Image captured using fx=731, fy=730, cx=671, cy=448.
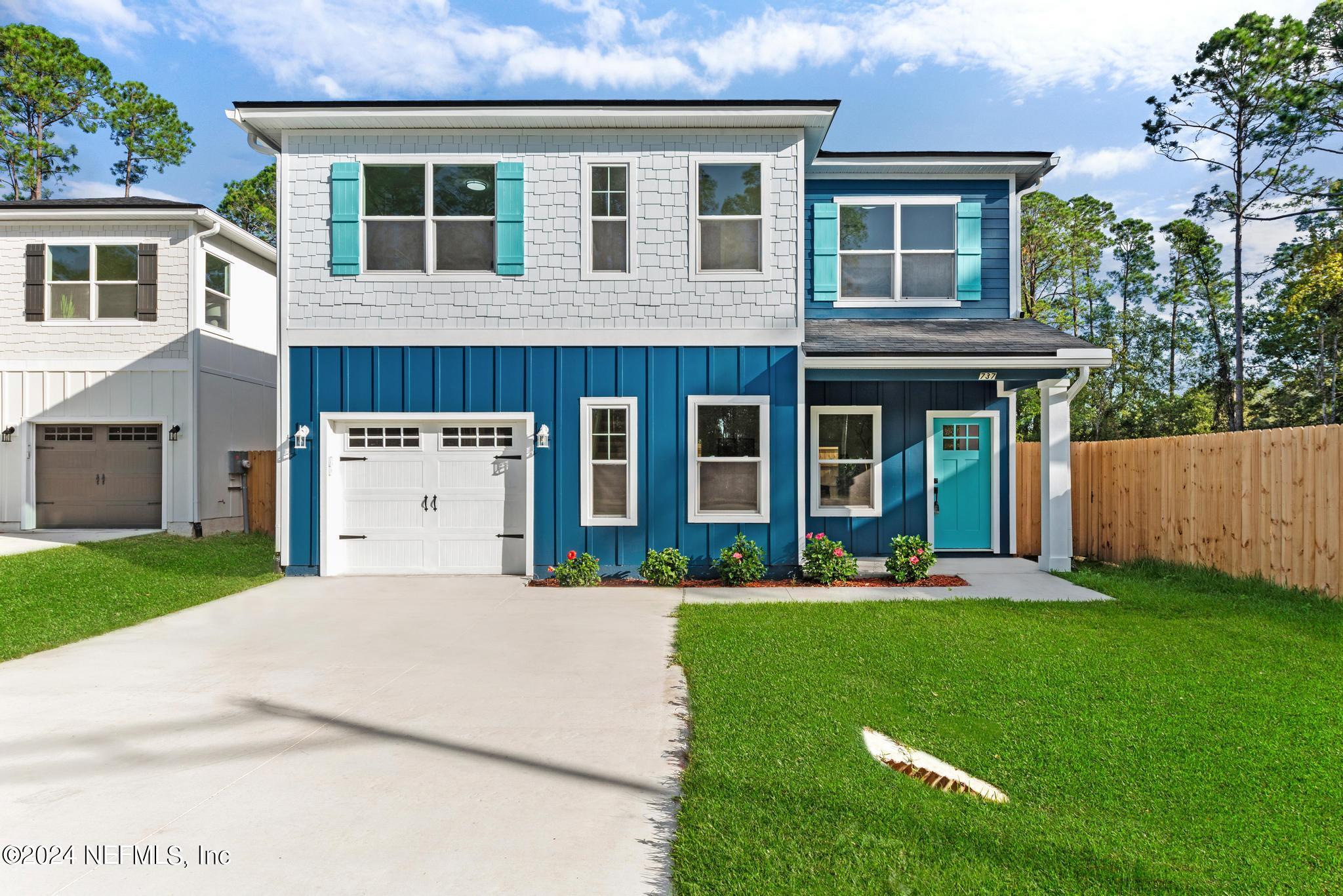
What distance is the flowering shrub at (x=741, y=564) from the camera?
30.0 feet

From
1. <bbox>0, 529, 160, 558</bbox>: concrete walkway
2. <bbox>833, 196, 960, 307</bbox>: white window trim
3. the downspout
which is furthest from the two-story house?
the downspout

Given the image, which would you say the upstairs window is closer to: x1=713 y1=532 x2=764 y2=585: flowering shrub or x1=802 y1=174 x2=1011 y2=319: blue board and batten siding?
x1=802 y1=174 x2=1011 y2=319: blue board and batten siding

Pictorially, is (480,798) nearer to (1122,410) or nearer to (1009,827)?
(1009,827)

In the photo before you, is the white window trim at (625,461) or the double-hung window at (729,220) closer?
the white window trim at (625,461)

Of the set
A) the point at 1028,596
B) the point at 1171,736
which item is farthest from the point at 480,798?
the point at 1028,596

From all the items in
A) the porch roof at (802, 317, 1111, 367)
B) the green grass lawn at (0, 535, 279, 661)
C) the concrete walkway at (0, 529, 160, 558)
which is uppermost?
the porch roof at (802, 317, 1111, 367)

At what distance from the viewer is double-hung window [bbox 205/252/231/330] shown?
1398cm

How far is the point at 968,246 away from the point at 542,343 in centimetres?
661

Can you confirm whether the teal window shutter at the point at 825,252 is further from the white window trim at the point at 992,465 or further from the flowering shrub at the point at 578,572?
the flowering shrub at the point at 578,572

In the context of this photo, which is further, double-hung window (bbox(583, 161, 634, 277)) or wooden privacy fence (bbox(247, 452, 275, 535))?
wooden privacy fence (bbox(247, 452, 275, 535))

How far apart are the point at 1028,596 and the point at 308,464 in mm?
8935

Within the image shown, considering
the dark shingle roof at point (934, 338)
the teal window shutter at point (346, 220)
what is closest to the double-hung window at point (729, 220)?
the dark shingle roof at point (934, 338)

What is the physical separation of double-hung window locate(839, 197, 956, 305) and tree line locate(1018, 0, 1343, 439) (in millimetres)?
11165

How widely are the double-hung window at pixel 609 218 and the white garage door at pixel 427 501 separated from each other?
2.53 m
